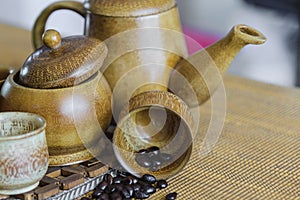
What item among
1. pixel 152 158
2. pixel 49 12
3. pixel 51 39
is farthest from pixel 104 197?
pixel 49 12

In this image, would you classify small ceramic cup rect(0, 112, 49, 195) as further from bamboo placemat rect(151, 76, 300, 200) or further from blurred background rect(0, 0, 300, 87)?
blurred background rect(0, 0, 300, 87)

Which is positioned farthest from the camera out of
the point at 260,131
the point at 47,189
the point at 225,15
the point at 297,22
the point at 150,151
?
the point at 225,15

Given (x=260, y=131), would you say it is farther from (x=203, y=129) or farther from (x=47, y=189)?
(x=47, y=189)

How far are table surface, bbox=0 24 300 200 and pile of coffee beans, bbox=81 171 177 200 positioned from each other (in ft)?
0.05

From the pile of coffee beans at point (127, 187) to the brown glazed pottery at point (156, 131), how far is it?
0.02 m

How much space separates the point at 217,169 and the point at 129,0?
1.04ft

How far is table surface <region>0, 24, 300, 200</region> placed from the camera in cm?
78

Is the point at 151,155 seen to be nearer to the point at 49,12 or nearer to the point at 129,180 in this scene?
the point at 129,180

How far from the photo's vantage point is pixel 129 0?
901mm

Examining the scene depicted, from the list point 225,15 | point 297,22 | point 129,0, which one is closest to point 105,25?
point 129,0

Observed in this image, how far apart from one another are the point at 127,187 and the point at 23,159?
6.0 inches

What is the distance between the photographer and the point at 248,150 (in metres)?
0.91

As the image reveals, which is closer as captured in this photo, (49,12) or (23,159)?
(23,159)

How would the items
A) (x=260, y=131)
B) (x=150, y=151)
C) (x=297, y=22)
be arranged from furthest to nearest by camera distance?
(x=297, y=22), (x=260, y=131), (x=150, y=151)
